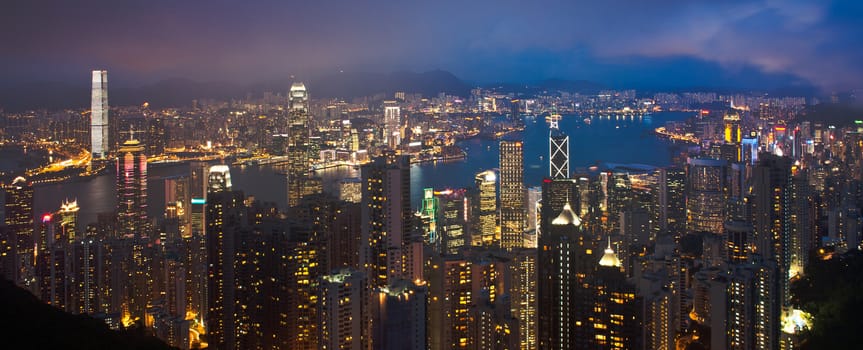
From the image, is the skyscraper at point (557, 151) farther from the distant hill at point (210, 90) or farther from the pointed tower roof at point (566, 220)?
the pointed tower roof at point (566, 220)

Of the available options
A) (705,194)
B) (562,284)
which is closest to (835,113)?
(705,194)

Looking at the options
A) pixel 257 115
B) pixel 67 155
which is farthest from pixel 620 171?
pixel 67 155

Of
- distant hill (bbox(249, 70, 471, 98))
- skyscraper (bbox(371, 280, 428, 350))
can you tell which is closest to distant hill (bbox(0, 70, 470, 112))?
distant hill (bbox(249, 70, 471, 98))

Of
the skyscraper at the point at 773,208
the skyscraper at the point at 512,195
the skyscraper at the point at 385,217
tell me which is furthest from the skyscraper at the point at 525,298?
the skyscraper at the point at 773,208

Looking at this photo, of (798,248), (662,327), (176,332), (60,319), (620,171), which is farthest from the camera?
(620,171)

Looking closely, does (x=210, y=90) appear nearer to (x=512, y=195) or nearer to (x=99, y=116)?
(x=99, y=116)

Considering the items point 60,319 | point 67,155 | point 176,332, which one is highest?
point 67,155

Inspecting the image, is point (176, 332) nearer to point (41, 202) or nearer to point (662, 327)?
point (41, 202)
